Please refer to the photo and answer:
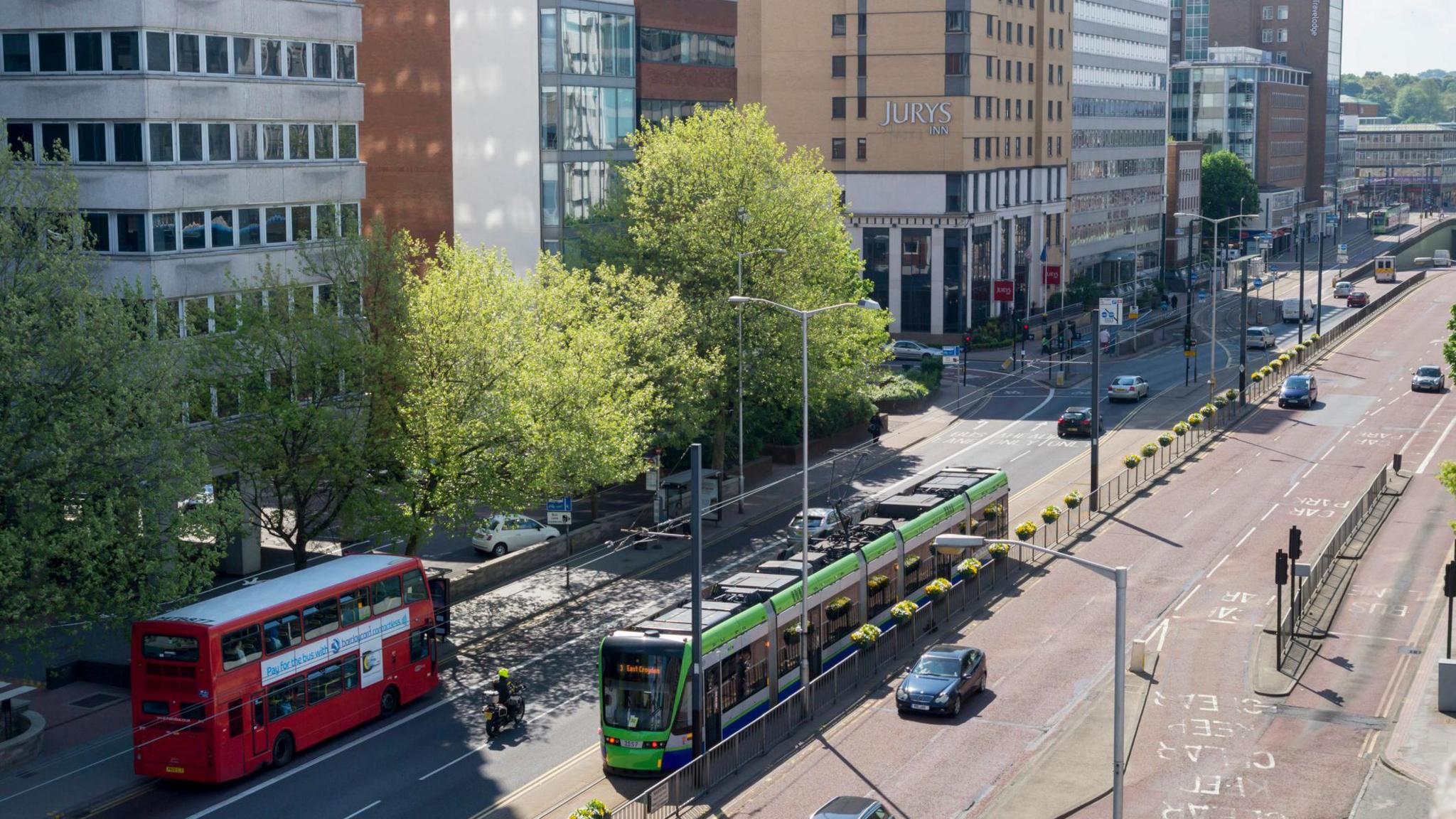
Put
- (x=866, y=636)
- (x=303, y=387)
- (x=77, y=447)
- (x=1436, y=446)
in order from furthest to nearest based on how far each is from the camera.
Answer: (x=1436, y=446) → (x=303, y=387) → (x=866, y=636) → (x=77, y=447)

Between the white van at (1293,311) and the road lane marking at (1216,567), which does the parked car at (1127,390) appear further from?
the white van at (1293,311)

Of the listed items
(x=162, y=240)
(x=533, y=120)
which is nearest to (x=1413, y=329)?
(x=533, y=120)

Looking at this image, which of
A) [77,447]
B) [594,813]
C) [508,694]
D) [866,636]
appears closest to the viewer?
[594,813]

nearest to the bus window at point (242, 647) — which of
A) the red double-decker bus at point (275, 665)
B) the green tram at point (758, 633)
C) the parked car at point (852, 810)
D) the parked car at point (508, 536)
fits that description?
the red double-decker bus at point (275, 665)

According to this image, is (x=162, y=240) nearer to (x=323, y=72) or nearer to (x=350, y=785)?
(x=323, y=72)

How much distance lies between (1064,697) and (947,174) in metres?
80.9

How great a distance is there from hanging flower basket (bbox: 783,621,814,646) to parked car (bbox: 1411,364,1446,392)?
62.3 m

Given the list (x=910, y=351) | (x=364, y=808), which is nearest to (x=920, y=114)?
(x=910, y=351)

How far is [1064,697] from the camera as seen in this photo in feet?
136

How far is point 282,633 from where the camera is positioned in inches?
1443

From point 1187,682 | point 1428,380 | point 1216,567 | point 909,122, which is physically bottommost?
point 1187,682

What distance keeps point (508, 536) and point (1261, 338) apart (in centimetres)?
7228

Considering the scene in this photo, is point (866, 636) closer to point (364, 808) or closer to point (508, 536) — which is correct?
point (364, 808)

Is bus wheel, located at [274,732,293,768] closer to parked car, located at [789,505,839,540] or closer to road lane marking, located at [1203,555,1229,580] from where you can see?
parked car, located at [789,505,839,540]
